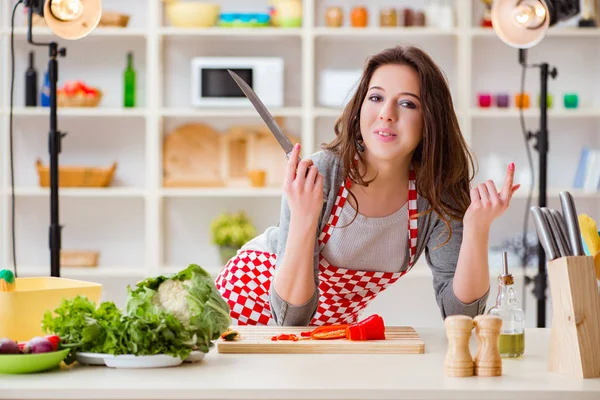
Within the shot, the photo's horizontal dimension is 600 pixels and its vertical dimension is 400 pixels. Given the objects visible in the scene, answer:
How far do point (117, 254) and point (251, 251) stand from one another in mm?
2617

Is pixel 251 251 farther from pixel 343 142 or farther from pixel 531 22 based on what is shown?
pixel 531 22

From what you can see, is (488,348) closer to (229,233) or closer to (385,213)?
(385,213)

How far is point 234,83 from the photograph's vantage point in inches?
182

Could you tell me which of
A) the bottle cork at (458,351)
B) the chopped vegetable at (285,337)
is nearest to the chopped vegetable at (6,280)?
the chopped vegetable at (285,337)

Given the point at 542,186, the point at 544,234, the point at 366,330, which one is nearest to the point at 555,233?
the point at 544,234

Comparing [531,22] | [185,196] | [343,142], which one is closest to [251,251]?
[343,142]

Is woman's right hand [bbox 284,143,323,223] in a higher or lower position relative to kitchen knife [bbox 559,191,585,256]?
higher

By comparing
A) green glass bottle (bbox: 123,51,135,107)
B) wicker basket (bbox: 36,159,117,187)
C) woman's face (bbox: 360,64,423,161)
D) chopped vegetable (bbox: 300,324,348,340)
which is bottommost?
chopped vegetable (bbox: 300,324,348,340)

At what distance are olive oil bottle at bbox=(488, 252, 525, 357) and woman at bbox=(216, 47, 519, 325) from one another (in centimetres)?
35

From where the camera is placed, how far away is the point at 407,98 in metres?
2.09

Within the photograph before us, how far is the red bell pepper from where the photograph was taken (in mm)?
1638

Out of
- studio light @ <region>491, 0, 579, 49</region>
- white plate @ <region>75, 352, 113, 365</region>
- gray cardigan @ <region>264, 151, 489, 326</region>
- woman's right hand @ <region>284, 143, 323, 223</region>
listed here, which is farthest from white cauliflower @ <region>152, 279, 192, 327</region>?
studio light @ <region>491, 0, 579, 49</region>

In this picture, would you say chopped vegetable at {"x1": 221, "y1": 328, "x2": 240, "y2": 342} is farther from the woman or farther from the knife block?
the knife block

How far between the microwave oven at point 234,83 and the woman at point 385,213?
7.89ft
